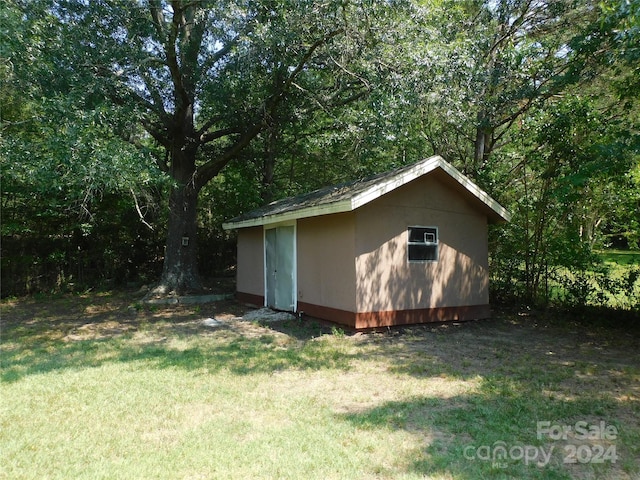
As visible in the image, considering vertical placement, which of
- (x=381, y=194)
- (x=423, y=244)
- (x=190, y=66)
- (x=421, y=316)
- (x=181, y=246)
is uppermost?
(x=190, y=66)

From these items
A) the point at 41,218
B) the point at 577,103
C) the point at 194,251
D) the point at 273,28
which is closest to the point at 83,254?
the point at 41,218

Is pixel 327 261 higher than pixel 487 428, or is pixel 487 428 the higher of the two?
pixel 327 261

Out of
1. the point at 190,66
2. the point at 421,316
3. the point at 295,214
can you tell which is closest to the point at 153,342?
the point at 295,214

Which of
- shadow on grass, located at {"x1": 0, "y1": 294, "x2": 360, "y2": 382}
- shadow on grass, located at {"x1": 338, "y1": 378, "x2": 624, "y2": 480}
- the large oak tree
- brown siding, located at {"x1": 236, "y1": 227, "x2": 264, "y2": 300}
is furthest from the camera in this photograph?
brown siding, located at {"x1": 236, "y1": 227, "x2": 264, "y2": 300}

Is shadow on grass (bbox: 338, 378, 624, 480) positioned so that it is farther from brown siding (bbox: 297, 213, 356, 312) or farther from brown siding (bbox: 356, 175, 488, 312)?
brown siding (bbox: 297, 213, 356, 312)

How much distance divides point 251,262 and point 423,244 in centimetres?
521

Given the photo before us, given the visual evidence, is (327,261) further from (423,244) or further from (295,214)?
(423,244)

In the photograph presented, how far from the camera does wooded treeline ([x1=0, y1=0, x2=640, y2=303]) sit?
8.09 metres

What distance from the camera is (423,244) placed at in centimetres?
913

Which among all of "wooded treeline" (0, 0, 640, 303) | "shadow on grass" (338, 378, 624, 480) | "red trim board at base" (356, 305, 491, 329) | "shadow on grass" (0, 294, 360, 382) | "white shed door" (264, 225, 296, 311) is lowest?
"shadow on grass" (338, 378, 624, 480)

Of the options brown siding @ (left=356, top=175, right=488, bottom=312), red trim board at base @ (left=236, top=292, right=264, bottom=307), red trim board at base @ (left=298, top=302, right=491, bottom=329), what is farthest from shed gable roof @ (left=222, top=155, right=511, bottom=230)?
red trim board at base @ (left=236, top=292, right=264, bottom=307)

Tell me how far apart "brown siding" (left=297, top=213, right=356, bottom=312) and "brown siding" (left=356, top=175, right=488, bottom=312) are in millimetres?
230

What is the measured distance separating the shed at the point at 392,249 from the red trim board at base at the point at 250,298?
1.08 m

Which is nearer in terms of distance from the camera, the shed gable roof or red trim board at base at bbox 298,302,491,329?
the shed gable roof
